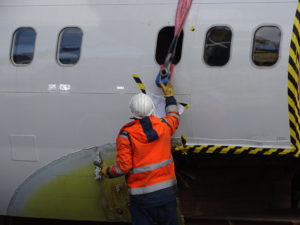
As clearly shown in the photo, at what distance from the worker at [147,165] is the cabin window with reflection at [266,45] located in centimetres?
125

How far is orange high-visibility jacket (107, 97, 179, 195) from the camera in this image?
4.81 meters

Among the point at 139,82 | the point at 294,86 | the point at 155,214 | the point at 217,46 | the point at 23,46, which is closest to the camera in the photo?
the point at 155,214

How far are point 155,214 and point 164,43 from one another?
1.95 meters

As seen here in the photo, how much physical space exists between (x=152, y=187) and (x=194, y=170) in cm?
190

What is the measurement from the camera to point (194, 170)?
6.70 meters

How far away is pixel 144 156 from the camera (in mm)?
4855

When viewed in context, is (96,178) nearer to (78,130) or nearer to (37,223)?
(78,130)

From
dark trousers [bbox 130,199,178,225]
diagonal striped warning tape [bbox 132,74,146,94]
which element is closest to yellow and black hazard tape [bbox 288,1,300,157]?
dark trousers [bbox 130,199,178,225]

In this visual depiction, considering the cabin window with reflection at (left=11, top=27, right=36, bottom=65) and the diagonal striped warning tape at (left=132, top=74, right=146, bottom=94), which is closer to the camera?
the diagonal striped warning tape at (left=132, top=74, right=146, bottom=94)

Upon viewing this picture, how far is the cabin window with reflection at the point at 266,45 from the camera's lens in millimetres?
5379

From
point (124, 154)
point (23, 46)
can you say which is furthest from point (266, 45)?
point (23, 46)

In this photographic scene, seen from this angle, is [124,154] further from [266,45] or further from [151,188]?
[266,45]

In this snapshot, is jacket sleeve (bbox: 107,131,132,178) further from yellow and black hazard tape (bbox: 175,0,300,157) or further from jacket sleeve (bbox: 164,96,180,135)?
yellow and black hazard tape (bbox: 175,0,300,157)

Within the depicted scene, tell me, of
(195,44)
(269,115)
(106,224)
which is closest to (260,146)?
(269,115)
